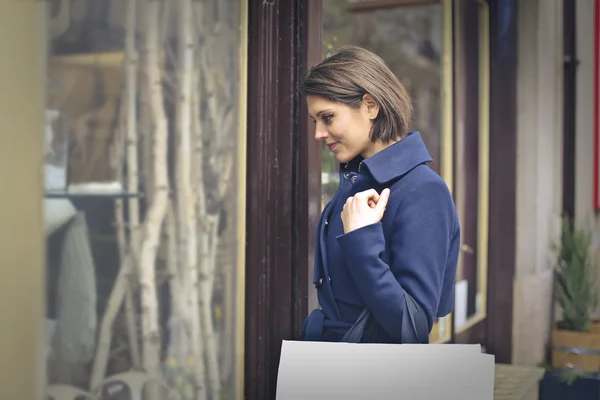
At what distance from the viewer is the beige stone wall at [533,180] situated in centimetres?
493

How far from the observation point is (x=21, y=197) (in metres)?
1.68

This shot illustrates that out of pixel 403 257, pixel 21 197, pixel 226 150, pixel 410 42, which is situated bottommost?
pixel 403 257

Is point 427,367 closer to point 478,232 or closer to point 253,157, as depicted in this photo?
point 253,157

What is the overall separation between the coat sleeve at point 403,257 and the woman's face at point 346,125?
0.57ft

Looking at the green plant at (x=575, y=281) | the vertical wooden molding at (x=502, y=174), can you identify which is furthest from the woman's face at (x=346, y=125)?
the green plant at (x=575, y=281)

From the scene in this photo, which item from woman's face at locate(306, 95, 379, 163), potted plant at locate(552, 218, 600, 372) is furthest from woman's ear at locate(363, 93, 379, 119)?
potted plant at locate(552, 218, 600, 372)

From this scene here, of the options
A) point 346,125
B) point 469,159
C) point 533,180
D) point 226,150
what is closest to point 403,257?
point 346,125

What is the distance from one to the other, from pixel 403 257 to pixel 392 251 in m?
0.04

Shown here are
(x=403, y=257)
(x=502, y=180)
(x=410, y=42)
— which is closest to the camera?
(x=403, y=257)

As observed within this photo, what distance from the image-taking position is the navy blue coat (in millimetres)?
1547

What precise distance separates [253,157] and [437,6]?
6.72 feet

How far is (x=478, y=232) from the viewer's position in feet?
16.1

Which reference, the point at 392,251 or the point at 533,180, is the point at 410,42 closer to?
the point at 533,180

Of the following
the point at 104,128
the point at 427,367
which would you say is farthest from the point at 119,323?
the point at 427,367
